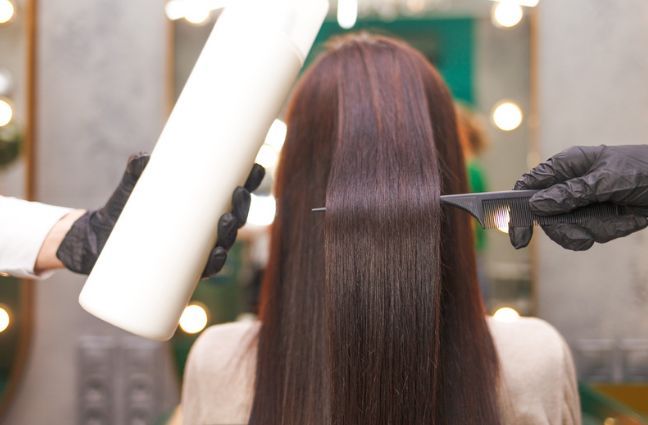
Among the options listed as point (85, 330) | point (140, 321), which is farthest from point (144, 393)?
point (140, 321)

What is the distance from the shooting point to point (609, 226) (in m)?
0.51

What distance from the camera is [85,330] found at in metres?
Answer: 1.37

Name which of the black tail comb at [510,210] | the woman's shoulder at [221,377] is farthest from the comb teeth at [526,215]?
the woman's shoulder at [221,377]

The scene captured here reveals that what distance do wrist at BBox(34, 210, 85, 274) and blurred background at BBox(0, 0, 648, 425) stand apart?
2.02ft

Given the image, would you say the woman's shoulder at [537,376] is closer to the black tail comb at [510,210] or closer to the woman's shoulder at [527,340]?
the woman's shoulder at [527,340]

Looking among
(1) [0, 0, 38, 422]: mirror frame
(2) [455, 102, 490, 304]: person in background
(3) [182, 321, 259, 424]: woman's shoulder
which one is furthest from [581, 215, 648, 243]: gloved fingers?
(1) [0, 0, 38, 422]: mirror frame

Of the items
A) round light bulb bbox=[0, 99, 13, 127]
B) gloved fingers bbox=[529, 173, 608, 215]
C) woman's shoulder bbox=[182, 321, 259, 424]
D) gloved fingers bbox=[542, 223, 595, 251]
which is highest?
round light bulb bbox=[0, 99, 13, 127]

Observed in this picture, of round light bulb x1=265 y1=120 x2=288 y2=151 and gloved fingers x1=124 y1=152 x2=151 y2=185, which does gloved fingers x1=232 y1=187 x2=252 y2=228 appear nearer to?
gloved fingers x1=124 y1=152 x2=151 y2=185

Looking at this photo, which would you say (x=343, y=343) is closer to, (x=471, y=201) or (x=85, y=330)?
(x=471, y=201)

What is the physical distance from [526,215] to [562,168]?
0.05 m

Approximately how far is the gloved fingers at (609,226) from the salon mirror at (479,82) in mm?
767

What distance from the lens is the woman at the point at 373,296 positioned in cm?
51

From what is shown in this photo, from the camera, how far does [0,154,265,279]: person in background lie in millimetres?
666

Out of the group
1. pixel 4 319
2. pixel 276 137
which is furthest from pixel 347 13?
pixel 4 319
